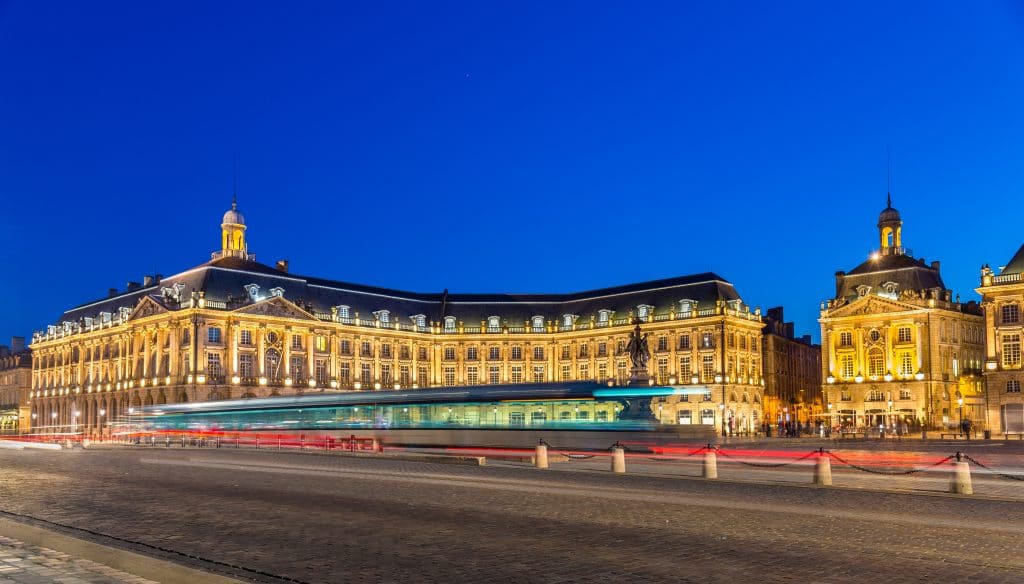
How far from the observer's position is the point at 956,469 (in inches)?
944

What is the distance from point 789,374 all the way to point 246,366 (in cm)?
7096

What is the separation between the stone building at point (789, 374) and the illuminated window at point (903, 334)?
58.2 ft

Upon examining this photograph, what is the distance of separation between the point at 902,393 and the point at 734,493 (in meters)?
84.1

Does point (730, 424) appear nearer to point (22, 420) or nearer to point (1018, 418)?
point (1018, 418)

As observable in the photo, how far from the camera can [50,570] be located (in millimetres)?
11055

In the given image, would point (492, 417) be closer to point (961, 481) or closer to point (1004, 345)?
point (961, 481)

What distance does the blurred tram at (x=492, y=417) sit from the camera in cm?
4159

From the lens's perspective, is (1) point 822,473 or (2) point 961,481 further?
(1) point 822,473

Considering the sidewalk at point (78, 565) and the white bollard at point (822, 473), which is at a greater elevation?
the sidewalk at point (78, 565)

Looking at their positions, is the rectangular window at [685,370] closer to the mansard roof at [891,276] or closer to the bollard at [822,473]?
the mansard roof at [891,276]

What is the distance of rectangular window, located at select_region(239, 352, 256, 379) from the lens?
105188mm

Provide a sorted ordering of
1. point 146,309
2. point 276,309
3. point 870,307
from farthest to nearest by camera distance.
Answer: point 146,309 < point 276,309 < point 870,307

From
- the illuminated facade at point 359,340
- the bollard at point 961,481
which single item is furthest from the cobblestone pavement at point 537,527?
the illuminated facade at point 359,340

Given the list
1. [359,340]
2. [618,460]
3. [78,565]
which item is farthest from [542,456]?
[359,340]
